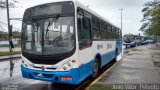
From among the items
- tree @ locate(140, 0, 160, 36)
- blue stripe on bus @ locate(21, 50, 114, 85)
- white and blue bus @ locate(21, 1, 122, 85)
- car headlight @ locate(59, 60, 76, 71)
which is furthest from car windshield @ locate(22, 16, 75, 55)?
tree @ locate(140, 0, 160, 36)

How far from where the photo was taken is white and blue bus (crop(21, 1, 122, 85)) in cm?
816

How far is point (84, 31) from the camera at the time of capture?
9117 mm

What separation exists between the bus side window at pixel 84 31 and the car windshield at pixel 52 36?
1.38ft

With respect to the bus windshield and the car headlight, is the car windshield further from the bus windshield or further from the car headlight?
the car headlight

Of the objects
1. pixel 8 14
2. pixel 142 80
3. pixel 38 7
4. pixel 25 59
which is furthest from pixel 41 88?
pixel 8 14

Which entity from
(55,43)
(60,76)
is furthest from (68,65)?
(55,43)

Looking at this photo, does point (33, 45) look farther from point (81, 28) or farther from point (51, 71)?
point (81, 28)

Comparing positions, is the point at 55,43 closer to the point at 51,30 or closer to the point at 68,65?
the point at 51,30

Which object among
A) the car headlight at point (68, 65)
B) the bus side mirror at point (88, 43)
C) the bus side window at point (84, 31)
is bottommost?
the car headlight at point (68, 65)

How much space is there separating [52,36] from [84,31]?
1316mm

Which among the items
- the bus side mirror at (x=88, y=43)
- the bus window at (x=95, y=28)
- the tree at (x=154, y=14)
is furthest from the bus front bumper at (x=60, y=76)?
the tree at (x=154, y=14)

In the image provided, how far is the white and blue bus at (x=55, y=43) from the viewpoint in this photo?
8.16 metres

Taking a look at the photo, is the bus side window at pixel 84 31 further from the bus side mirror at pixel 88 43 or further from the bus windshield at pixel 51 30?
the bus windshield at pixel 51 30

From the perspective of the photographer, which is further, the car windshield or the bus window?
the bus window
